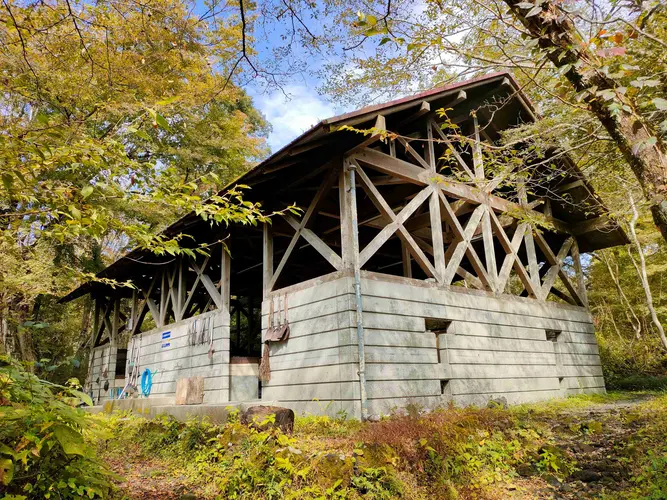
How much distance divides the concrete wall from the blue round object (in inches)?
224

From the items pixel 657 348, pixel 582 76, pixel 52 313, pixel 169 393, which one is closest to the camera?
pixel 582 76

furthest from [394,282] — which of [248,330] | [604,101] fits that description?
[248,330]

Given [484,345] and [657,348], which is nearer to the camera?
[484,345]

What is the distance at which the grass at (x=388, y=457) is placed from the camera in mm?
4230

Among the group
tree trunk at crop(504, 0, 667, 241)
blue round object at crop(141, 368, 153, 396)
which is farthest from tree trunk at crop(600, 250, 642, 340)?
tree trunk at crop(504, 0, 667, 241)

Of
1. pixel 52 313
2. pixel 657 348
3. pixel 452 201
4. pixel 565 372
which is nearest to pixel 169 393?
pixel 452 201

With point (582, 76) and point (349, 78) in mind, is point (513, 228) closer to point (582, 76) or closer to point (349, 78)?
point (349, 78)

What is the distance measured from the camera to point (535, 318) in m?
10.4

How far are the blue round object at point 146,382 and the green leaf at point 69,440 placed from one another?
1079 centimetres

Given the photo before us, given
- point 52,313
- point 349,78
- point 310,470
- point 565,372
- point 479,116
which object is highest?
point 349,78

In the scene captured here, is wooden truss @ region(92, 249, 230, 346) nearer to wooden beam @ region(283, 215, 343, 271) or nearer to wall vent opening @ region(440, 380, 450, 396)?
wooden beam @ region(283, 215, 343, 271)

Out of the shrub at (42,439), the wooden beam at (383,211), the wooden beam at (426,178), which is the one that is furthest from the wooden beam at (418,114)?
the shrub at (42,439)

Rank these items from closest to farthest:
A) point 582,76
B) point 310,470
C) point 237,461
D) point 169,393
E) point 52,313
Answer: point 582,76 → point 310,470 → point 237,461 → point 169,393 → point 52,313

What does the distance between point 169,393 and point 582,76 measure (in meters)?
11.2
